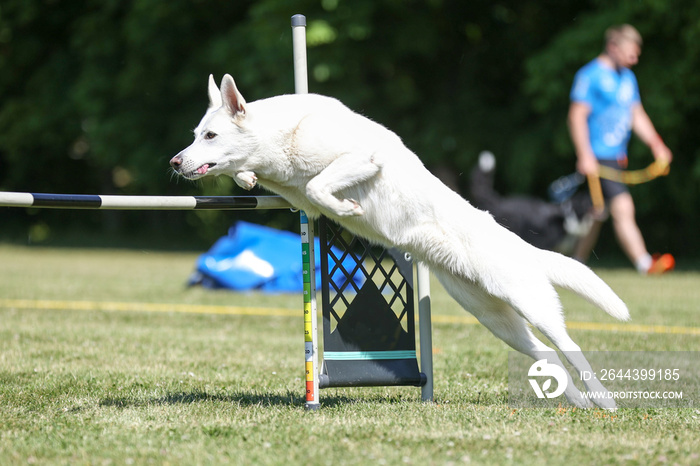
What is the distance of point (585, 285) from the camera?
14.7 feet

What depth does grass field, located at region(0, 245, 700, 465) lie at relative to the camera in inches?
137

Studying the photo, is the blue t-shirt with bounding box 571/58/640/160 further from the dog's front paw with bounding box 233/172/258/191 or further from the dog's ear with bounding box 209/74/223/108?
the dog's front paw with bounding box 233/172/258/191

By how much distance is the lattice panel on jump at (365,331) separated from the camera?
459cm

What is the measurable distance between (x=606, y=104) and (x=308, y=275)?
614 cm

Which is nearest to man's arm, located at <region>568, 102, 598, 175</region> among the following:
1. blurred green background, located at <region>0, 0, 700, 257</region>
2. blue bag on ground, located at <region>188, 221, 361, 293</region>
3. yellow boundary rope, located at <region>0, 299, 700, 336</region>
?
yellow boundary rope, located at <region>0, 299, 700, 336</region>

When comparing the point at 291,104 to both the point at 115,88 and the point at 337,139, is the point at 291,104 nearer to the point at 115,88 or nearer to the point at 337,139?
the point at 337,139

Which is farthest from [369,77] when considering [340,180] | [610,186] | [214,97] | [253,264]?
[340,180]

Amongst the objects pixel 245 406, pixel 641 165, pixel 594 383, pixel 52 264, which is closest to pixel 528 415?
pixel 594 383

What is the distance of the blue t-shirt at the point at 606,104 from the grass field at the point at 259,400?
1.77 m

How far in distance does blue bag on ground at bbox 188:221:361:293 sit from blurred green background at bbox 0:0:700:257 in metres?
2.78

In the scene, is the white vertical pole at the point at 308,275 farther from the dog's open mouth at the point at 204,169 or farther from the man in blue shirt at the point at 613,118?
the man in blue shirt at the point at 613,118

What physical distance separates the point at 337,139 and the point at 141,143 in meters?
17.3

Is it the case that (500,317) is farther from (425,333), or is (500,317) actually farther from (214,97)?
(214,97)

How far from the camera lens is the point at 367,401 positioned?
4.79m
